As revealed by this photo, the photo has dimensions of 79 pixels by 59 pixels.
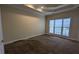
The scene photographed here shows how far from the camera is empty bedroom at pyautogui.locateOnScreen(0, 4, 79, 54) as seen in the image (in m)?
2.62

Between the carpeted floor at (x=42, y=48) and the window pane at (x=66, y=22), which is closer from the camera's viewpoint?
the carpeted floor at (x=42, y=48)

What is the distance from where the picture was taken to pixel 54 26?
5453mm

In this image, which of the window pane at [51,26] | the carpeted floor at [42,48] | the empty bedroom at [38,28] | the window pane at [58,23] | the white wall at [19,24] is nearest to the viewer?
the carpeted floor at [42,48]

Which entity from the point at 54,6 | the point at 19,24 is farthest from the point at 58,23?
the point at 19,24

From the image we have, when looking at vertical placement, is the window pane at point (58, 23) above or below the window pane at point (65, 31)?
above

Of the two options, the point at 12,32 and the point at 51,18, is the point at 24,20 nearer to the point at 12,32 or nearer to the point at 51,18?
the point at 12,32

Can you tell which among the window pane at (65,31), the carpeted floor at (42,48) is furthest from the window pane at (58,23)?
the carpeted floor at (42,48)

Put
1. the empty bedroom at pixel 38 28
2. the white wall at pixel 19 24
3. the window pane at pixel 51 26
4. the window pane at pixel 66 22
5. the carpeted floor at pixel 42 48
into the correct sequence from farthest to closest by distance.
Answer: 1. the window pane at pixel 51 26
2. the window pane at pixel 66 22
3. the white wall at pixel 19 24
4. the empty bedroom at pixel 38 28
5. the carpeted floor at pixel 42 48

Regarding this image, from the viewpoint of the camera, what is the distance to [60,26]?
4875mm

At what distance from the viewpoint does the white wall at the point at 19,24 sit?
9.80ft

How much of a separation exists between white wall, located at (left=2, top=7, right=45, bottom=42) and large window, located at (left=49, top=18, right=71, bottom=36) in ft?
3.49

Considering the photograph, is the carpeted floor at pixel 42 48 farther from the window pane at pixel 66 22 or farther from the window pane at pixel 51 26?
the window pane at pixel 51 26

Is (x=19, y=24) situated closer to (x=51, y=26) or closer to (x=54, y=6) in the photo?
(x=54, y=6)

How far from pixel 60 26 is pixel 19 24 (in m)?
2.91
